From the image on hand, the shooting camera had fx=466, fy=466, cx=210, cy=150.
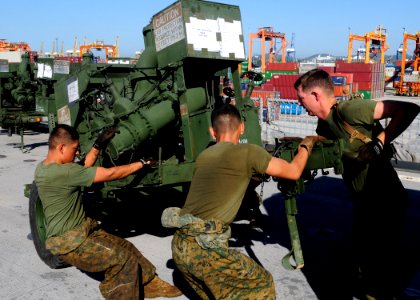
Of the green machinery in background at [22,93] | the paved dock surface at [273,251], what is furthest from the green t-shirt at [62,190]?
the green machinery in background at [22,93]

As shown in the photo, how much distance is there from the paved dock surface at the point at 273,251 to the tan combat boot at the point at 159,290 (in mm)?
115

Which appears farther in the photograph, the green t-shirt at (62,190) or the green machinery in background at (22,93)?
the green machinery in background at (22,93)

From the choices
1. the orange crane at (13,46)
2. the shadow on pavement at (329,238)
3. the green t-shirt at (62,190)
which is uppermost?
the orange crane at (13,46)

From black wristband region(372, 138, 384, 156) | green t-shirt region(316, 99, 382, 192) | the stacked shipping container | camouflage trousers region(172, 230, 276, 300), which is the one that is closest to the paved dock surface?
green t-shirt region(316, 99, 382, 192)

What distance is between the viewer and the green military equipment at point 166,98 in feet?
17.2

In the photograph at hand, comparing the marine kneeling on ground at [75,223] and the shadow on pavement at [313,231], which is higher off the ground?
the marine kneeling on ground at [75,223]

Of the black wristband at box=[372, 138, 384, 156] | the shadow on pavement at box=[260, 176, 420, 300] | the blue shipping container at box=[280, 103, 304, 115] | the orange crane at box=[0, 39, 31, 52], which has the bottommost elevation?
the shadow on pavement at box=[260, 176, 420, 300]

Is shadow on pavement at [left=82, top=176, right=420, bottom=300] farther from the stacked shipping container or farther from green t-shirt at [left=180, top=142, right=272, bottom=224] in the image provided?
the stacked shipping container

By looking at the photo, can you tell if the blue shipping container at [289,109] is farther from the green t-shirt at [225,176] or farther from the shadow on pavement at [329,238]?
the green t-shirt at [225,176]

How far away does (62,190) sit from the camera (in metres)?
4.02

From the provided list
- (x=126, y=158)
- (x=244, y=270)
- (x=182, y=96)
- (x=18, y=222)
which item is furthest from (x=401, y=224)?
(x=18, y=222)

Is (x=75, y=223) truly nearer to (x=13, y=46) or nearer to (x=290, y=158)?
(x=290, y=158)

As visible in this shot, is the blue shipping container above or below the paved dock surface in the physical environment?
above

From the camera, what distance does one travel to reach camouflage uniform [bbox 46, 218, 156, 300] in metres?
4.02
